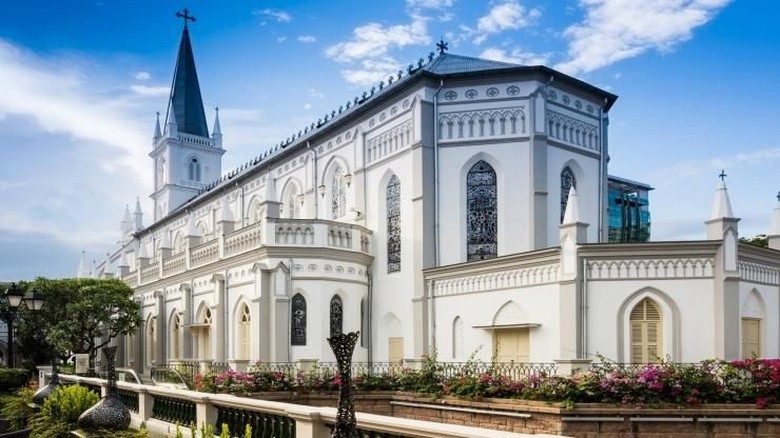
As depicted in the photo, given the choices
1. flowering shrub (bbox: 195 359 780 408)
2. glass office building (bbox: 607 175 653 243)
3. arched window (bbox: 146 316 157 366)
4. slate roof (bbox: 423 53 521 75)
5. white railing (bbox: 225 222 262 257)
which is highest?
slate roof (bbox: 423 53 521 75)

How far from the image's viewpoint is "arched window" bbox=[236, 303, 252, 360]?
2717 cm

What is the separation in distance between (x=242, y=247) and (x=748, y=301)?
17.6 meters

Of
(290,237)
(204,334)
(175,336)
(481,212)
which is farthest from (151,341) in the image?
(481,212)

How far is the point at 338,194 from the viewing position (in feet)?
105

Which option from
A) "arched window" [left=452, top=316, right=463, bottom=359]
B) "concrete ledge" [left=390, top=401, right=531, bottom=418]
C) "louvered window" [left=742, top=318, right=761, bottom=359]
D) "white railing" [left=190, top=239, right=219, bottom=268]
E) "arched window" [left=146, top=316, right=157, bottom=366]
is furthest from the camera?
"arched window" [left=146, top=316, right=157, bottom=366]

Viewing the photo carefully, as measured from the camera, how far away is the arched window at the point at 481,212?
1033 inches

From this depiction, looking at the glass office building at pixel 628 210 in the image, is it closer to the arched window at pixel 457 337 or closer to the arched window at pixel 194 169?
the arched window at pixel 457 337

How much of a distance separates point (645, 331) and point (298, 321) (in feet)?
38.9

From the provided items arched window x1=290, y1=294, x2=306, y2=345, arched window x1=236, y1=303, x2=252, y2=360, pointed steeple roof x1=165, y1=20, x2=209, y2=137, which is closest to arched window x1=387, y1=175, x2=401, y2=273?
arched window x1=290, y1=294, x2=306, y2=345

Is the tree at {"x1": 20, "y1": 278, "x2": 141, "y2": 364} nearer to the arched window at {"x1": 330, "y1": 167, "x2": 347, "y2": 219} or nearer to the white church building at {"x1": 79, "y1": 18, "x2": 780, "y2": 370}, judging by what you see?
the white church building at {"x1": 79, "y1": 18, "x2": 780, "y2": 370}

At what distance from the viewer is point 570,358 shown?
2038 centimetres

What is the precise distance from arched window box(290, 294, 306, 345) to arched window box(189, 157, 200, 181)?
40.0 m

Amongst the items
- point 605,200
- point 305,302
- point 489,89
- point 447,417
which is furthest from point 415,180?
point 447,417

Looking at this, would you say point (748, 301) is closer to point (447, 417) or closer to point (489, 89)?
point (447, 417)
